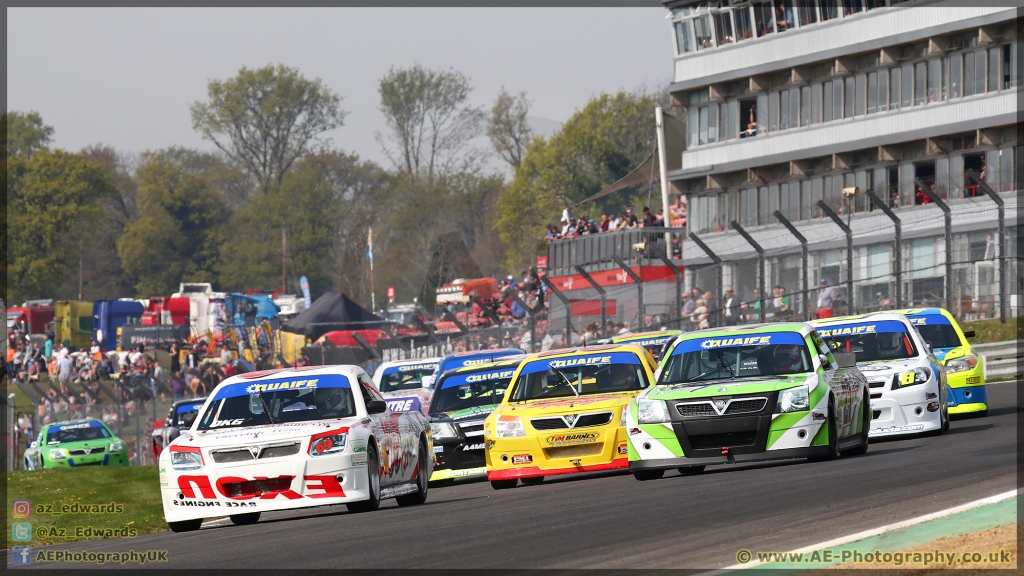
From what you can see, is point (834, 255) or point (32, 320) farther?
point (32, 320)

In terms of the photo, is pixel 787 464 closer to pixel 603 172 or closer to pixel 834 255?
pixel 834 255

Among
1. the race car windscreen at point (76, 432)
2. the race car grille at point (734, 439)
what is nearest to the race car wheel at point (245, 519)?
the race car grille at point (734, 439)

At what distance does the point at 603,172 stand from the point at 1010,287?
56676 millimetres

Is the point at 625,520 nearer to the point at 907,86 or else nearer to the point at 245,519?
the point at 245,519

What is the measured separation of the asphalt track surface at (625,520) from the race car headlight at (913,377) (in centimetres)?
201

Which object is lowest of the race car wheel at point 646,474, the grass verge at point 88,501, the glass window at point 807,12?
the grass verge at point 88,501

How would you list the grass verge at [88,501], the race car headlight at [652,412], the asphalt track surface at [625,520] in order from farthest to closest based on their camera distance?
the grass verge at [88,501], the race car headlight at [652,412], the asphalt track surface at [625,520]

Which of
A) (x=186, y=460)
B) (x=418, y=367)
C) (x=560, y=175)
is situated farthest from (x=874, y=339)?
(x=560, y=175)

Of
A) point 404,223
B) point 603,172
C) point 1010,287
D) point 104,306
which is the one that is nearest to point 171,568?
point 1010,287

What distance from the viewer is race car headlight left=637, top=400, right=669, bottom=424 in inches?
564

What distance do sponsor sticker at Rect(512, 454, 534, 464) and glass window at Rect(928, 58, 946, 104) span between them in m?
33.9

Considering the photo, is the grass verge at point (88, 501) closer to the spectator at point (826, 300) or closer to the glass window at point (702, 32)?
the spectator at point (826, 300)

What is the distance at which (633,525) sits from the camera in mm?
10281

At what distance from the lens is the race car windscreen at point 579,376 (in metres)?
16.5
